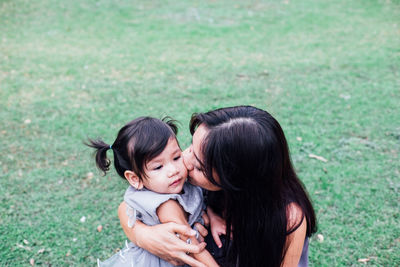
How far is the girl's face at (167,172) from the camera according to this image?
2057mm

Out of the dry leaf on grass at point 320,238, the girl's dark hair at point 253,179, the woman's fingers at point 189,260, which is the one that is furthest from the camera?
the dry leaf on grass at point 320,238

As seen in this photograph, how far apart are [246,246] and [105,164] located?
3.50ft

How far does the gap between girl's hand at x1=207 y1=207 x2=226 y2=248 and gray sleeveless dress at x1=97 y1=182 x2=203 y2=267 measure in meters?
0.08

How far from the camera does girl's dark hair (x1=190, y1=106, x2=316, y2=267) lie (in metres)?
1.76

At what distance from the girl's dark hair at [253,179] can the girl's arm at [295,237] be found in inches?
0.8

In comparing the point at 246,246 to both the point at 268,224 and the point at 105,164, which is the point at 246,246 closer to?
the point at 268,224

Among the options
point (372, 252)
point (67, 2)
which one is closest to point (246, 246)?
point (372, 252)

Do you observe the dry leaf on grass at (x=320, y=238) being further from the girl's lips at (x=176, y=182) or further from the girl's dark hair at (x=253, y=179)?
the girl's lips at (x=176, y=182)

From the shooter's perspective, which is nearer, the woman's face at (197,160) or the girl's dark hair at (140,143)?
the woman's face at (197,160)

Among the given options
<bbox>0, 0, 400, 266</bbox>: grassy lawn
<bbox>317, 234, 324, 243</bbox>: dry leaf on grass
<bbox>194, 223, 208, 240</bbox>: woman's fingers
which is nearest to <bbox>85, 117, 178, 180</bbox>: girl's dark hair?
<bbox>194, 223, 208, 240</bbox>: woman's fingers

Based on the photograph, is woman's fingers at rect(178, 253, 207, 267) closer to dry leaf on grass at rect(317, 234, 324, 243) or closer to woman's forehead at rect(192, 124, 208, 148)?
woman's forehead at rect(192, 124, 208, 148)

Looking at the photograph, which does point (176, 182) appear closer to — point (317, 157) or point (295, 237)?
point (295, 237)

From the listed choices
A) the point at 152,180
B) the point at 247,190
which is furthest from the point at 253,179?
the point at 152,180

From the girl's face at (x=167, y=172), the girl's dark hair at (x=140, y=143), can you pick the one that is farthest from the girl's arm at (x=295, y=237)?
the girl's dark hair at (x=140, y=143)
